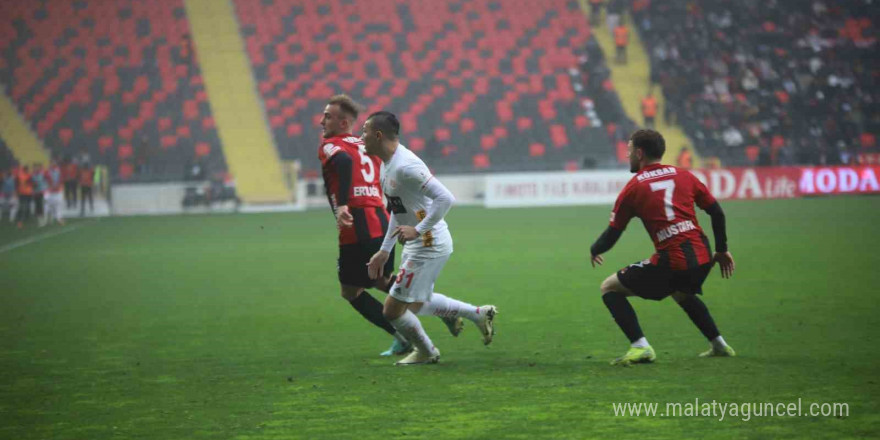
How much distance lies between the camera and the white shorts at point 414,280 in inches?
291

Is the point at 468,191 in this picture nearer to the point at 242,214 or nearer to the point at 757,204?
the point at 242,214

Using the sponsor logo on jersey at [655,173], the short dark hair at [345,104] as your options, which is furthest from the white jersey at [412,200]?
the sponsor logo on jersey at [655,173]

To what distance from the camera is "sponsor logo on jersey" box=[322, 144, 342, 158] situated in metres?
7.75

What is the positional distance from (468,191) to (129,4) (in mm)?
18879

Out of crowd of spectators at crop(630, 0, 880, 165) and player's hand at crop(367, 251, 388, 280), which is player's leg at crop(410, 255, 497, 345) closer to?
player's hand at crop(367, 251, 388, 280)

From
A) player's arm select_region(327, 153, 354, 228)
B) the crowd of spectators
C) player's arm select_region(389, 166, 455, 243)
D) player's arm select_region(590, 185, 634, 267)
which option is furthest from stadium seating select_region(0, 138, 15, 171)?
player's arm select_region(590, 185, 634, 267)

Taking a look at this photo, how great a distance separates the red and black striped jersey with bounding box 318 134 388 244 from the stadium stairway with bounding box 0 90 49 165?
32.6 m

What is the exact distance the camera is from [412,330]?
7.59 meters

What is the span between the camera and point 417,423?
18.9ft

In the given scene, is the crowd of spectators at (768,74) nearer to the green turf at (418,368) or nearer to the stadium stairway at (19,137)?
the green turf at (418,368)

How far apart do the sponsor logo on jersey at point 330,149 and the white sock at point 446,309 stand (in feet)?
4.22

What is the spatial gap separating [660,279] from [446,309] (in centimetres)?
160

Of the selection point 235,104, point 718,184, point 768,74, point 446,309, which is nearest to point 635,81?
point 768,74

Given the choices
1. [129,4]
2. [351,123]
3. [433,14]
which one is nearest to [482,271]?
[351,123]
